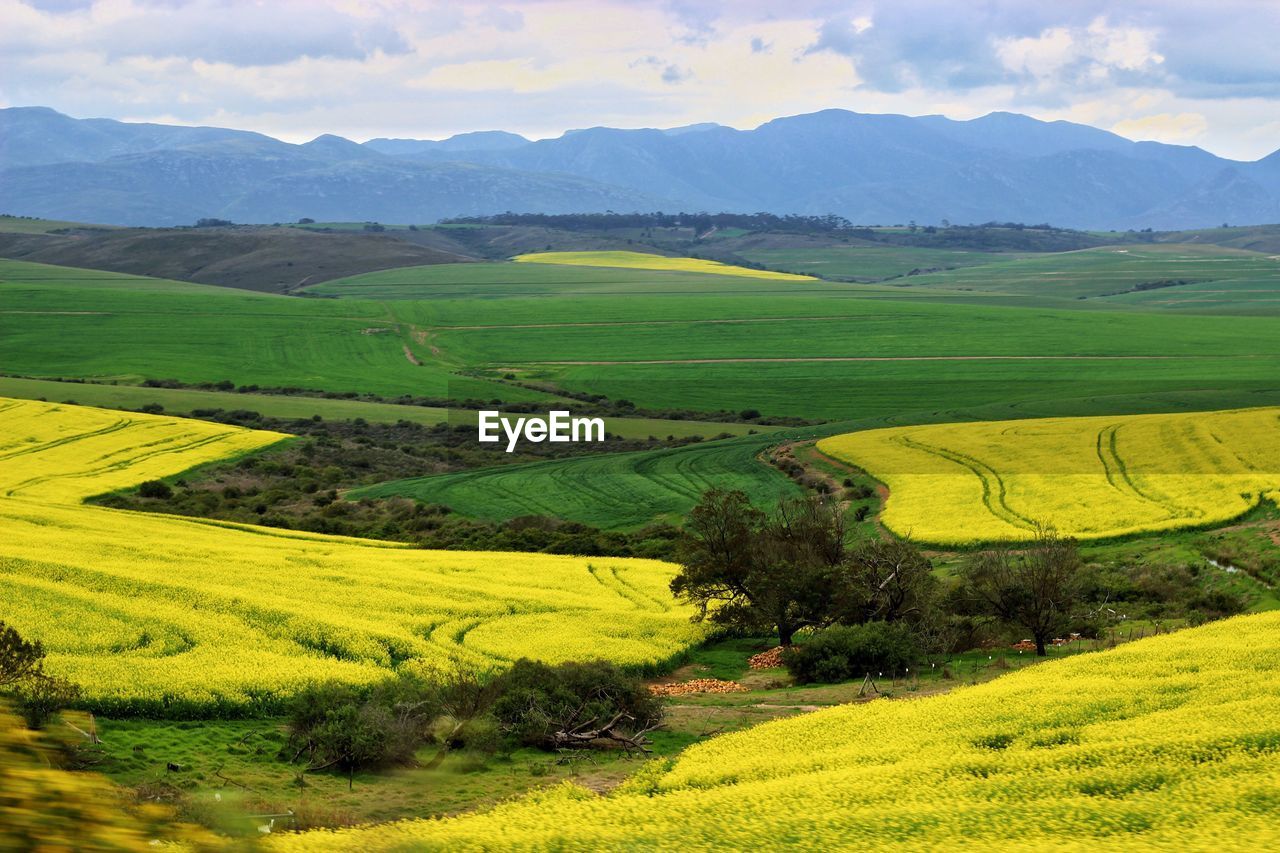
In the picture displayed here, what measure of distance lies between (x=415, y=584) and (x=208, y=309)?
134179 millimetres

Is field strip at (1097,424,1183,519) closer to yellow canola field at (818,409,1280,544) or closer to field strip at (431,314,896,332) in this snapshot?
yellow canola field at (818,409,1280,544)

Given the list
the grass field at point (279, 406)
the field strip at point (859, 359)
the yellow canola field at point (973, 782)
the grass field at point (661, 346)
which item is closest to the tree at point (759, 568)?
the yellow canola field at point (973, 782)

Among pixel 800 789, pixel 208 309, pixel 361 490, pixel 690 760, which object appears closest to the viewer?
pixel 800 789

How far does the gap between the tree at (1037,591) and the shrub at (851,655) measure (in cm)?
366

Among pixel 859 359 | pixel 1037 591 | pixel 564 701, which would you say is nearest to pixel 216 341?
pixel 859 359

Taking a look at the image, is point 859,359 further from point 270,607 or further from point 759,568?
point 270,607

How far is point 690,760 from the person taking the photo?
73.8 feet

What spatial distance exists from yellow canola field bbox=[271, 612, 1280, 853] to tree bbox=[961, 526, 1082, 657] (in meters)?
8.07

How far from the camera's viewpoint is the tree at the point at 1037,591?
3441 cm

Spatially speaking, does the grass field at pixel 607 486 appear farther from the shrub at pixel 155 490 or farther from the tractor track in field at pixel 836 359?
the tractor track in field at pixel 836 359

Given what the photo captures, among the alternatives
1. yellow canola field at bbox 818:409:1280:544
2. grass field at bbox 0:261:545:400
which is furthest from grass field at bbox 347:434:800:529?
grass field at bbox 0:261:545:400

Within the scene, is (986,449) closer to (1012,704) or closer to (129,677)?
(1012,704)

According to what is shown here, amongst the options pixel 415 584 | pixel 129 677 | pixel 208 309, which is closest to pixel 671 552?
pixel 415 584

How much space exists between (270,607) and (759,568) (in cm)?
1554
